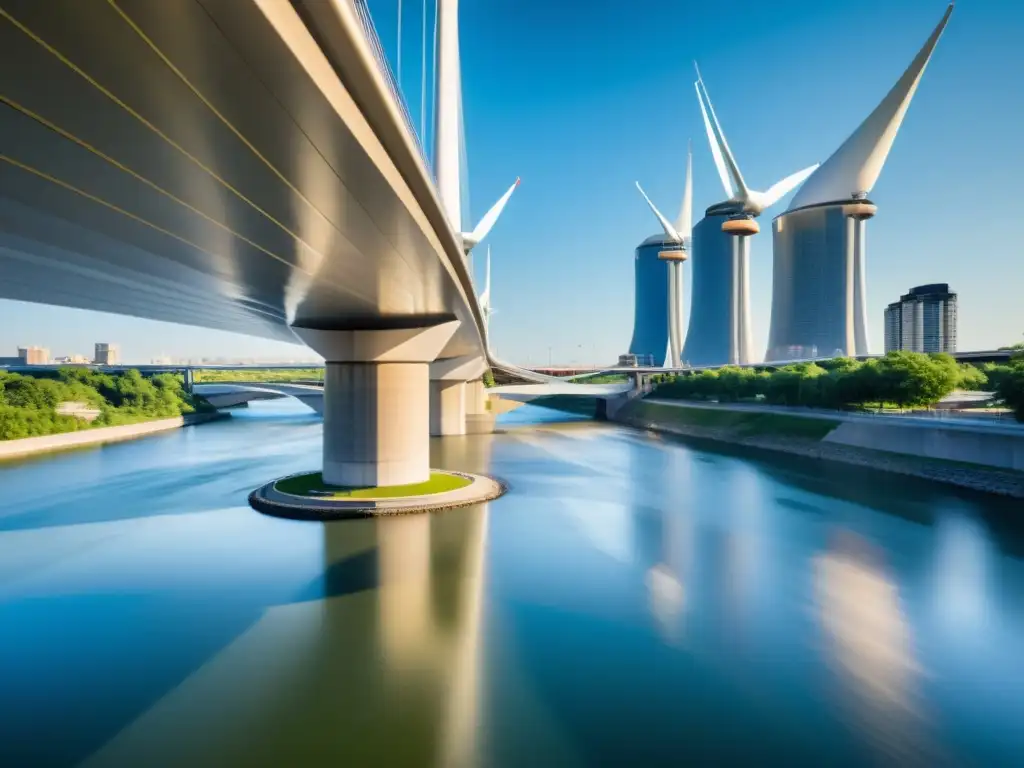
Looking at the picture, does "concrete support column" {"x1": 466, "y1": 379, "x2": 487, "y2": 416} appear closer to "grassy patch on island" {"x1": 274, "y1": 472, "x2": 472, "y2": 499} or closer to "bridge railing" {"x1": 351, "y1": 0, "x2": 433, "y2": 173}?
"grassy patch on island" {"x1": 274, "y1": 472, "x2": 472, "y2": 499}

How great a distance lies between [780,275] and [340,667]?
8477 centimetres

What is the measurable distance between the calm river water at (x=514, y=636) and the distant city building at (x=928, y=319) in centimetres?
8695

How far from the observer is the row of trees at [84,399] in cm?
3306

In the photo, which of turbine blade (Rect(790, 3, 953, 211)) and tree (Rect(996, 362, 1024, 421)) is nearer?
tree (Rect(996, 362, 1024, 421))

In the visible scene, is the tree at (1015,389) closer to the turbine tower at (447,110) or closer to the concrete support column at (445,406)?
the turbine tower at (447,110)

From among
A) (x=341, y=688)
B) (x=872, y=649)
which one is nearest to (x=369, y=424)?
(x=341, y=688)

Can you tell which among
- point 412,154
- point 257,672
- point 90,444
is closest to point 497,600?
point 257,672

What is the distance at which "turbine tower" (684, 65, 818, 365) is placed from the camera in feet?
231

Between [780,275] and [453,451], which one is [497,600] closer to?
[453,451]

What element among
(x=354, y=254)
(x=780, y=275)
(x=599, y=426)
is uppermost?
(x=780, y=275)

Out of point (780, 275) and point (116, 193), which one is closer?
point (116, 193)

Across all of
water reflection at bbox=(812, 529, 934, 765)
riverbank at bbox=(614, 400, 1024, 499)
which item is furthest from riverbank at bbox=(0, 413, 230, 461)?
riverbank at bbox=(614, 400, 1024, 499)

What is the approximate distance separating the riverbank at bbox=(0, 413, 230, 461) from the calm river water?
15201 mm

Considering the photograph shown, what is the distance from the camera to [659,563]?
1269cm
